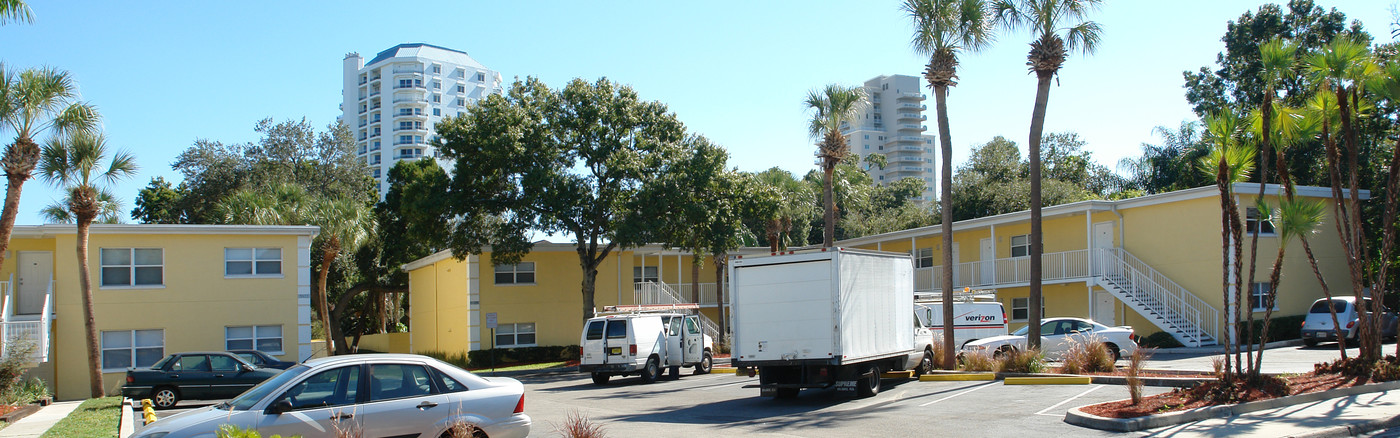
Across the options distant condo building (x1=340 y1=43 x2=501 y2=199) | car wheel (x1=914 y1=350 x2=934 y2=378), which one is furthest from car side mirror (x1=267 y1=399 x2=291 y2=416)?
distant condo building (x1=340 y1=43 x2=501 y2=199)

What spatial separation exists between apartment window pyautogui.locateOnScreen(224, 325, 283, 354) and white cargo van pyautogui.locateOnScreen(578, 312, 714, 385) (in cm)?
1018

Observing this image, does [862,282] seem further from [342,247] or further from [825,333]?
[342,247]

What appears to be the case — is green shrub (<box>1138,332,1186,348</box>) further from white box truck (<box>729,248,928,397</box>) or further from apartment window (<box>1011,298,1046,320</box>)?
white box truck (<box>729,248,928,397</box>)

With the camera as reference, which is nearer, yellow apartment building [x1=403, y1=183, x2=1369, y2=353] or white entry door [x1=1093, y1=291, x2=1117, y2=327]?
yellow apartment building [x1=403, y1=183, x2=1369, y2=353]

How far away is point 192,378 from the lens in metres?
20.1

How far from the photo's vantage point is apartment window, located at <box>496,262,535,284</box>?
34375mm

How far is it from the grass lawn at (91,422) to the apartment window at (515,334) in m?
14.4

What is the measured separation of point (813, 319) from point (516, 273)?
20741mm

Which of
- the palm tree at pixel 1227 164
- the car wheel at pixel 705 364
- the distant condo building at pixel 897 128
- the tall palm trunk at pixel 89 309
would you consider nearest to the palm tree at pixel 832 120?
the car wheel at pixel 705 364

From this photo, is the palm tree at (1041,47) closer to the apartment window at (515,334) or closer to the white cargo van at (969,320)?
the white cargo van at (969,320)

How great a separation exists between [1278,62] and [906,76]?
14167 cm

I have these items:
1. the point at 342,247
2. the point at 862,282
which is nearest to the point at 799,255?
the point at 862,282

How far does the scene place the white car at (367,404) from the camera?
29.5 feet

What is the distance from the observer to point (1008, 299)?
34.9 metres
